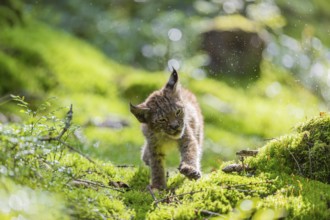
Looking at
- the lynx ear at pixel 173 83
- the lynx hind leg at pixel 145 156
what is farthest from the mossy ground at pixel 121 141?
the lynx ear at pixel 173 83

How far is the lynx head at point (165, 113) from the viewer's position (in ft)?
19.1

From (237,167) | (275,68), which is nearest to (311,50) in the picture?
(275,68)

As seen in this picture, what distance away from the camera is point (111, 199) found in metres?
4.16

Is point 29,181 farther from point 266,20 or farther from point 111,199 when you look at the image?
point 266,20

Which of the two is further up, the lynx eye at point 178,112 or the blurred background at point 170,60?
the blurred background at point 170,60

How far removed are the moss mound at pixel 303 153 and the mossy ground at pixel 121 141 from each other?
0.01m

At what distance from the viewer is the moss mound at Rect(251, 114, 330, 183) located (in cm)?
449

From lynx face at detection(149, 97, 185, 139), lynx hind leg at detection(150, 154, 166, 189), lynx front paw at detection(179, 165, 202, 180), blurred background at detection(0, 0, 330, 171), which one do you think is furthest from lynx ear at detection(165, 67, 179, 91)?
blurred background at detection(0, 0, 330, 171)

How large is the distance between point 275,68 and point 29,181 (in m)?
12.1

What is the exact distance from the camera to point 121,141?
9570 mm

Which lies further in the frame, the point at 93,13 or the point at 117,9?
the point at 117,9

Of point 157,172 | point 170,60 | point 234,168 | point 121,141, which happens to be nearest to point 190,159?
point 157,172

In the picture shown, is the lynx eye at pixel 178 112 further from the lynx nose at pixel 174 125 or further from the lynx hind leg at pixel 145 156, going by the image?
the lynx hind leg at pixel 145 156

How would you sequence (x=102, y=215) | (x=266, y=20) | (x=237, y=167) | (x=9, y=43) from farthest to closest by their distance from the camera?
1. (x=266, y=20)
2. (x=9, y=43)
3. (x=237, y=167)
4. (x=102, y=215)
